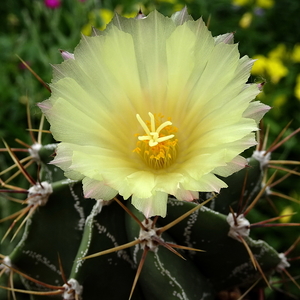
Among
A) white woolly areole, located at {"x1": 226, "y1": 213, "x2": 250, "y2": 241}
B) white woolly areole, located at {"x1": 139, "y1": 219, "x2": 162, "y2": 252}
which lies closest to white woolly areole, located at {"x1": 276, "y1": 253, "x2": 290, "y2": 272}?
white woolly areole, located at {"x1": 226, "y1": 213, "x2": 250, "y2": 241}

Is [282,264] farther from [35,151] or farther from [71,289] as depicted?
[35,151]

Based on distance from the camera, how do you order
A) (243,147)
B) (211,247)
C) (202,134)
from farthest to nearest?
(211,247) < (202,134) < (243,147)

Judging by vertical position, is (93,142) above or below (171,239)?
above

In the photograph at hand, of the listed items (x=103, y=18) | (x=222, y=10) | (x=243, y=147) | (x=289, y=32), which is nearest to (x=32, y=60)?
(x=103, y=18)

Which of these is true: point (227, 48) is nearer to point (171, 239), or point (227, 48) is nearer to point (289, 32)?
point (171, 239)

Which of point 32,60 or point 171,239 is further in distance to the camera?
point 32,60

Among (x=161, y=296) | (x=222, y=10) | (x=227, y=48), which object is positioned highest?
(x=227, y=48)
